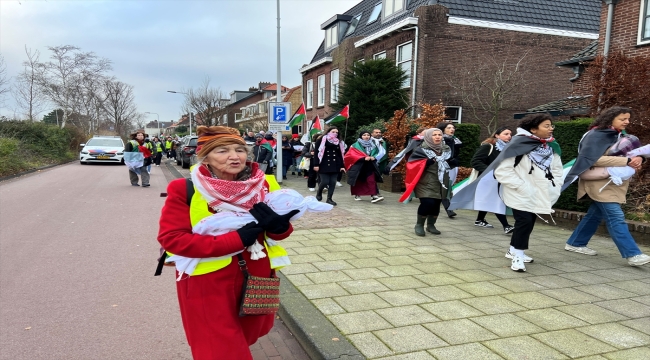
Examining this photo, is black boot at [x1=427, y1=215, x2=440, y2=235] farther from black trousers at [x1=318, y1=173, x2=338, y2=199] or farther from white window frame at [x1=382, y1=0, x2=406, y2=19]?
white window frame at [x1=382, y1=0, x2=406, y2=19]

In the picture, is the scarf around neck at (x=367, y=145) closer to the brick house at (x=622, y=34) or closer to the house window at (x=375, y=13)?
the brick house at (x=622, y=34)

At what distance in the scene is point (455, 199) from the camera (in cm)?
641

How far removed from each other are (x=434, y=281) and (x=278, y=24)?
43.4 ft

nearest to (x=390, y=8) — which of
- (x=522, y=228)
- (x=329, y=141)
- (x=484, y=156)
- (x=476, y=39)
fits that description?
(x=476, y=39)

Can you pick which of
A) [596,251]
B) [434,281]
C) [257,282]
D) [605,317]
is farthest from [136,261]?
[596,251]

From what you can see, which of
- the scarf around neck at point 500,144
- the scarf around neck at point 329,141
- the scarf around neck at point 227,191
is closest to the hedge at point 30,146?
the scarf around neck at point 329,141

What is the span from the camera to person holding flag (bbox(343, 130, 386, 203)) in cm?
1036

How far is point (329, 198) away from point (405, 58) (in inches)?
442

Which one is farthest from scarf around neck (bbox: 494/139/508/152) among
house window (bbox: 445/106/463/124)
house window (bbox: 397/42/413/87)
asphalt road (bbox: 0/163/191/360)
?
house window (bbox: 445/106/463/124)

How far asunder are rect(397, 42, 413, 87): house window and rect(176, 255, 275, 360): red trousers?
1729cm

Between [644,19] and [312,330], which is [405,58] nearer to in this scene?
[644,19]

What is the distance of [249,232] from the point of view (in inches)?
84.8

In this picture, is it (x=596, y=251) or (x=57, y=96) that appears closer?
(x=596, y=251)

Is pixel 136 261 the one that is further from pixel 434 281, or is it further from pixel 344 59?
pixel 344 59
